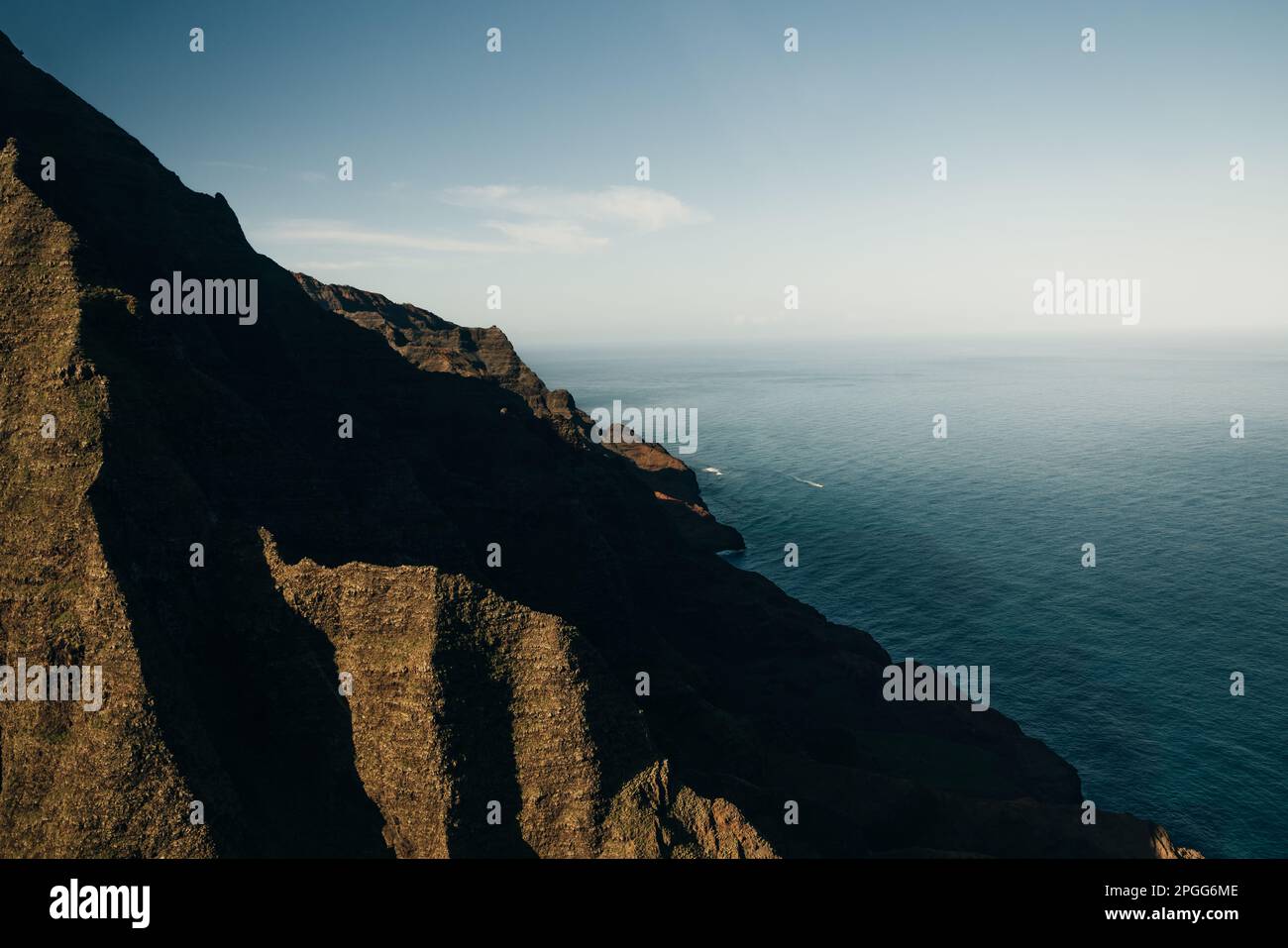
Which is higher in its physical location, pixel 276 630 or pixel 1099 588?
pixel 276 630

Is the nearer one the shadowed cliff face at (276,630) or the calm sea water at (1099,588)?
the shadowed cliff face at (276,630)

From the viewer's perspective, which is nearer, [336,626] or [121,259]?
[336,626]

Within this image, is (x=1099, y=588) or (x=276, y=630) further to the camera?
(x=1099, y=588)

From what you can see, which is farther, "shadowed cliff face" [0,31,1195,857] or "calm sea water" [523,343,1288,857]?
"calm sea water" [523,343,1288,857]

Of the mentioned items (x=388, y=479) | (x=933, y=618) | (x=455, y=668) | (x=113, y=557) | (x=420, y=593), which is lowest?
(x=933, y=618)

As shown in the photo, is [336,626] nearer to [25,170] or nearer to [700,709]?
[700,709]

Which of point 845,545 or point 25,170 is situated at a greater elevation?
point 25,170
